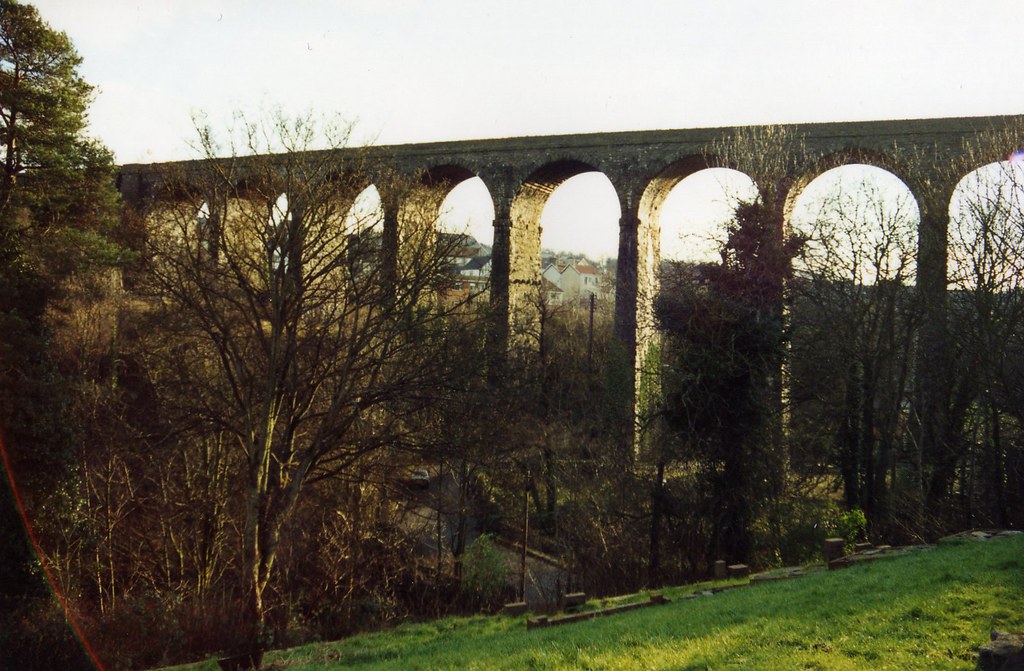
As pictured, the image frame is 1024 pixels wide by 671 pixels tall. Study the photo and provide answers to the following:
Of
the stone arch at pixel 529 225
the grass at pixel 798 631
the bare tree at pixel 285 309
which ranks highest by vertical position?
the stone arch at pixel 529 225

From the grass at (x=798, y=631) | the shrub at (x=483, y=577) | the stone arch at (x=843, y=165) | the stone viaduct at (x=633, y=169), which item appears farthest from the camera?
the stone arch at (x=843, y=165)

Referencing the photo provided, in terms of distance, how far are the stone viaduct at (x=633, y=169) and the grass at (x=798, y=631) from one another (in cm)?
920

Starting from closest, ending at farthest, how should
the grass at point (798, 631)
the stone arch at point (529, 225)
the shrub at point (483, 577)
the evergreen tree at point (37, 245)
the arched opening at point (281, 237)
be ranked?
1. the grass at point (798, 631)
2. the arched opening at point (281, 237)
3. the evergreen tree at point (37, 245)
4. the shrub at point (483, 577)
5. the stone arch at point (529, 225)

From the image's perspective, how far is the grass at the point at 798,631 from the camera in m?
6.03

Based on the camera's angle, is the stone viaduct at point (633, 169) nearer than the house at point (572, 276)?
Yes

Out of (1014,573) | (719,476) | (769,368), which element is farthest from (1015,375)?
(1014,573)

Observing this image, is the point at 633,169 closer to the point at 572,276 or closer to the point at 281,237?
the point at 281,237

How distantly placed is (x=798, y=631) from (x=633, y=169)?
631 inches

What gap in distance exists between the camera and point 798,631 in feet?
21.8

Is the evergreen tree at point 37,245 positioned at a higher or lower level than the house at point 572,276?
lower

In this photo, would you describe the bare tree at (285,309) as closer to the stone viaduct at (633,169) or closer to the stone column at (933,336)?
the stone viaduct at (633,169)

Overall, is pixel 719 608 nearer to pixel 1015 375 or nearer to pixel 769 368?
pixel 769 368

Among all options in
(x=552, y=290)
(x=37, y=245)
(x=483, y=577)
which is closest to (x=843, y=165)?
(x=483, y=577)

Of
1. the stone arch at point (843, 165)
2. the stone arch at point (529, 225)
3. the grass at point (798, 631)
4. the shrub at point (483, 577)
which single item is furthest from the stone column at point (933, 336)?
the stone arch at point (529, 225)
